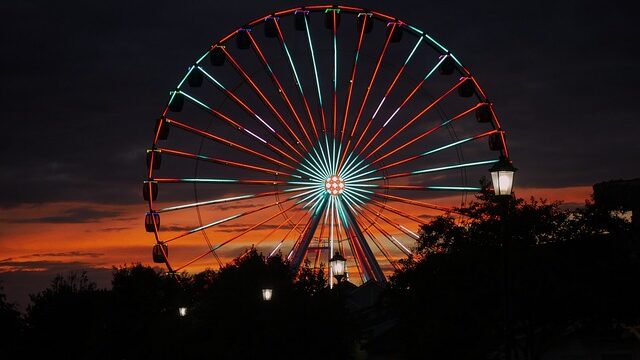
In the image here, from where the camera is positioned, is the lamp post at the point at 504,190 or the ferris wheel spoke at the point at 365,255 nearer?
the lamp post at the point at 504,190

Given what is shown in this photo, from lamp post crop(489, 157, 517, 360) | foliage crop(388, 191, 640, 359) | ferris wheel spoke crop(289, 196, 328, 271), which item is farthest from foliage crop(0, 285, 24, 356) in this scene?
lamp post crop(489, 157, 517, 360)

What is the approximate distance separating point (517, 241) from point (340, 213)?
2192 cm

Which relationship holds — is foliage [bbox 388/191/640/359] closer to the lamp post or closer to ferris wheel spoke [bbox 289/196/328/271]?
the lamp post

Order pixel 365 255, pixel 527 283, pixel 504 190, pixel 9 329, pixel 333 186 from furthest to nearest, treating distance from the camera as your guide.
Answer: pixel 9 329 < pixel 333 186 < pixel 365 255 < pixel 527 283 < pixel 504 190

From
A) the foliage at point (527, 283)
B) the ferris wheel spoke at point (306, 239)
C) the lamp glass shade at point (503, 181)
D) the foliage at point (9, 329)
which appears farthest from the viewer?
the foliage at point (9, 329)

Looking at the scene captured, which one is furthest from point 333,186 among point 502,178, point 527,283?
point 502,178

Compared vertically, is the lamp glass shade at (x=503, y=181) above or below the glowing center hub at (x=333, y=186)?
below

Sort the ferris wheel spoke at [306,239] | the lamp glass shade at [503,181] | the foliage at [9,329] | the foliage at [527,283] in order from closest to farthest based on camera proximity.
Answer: the lamp glass shade at [503,181], the foliage at [527,283], the ferris wheel spoke at [306,239], the foliage at [9,329]

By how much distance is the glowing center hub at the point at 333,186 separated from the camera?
190 ft

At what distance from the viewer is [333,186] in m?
58.0

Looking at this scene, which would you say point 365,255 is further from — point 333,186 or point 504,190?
point 504,190

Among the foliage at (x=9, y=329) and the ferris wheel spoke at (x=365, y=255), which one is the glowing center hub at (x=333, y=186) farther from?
the foliage at (x=9, y=329)

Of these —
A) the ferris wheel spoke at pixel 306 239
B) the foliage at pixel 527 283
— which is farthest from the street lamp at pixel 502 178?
the ferris wheel spoke at pixel 306 239

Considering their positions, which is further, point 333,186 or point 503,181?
point 333,186
